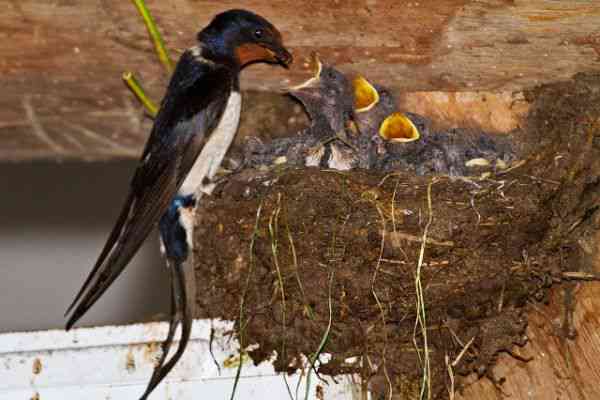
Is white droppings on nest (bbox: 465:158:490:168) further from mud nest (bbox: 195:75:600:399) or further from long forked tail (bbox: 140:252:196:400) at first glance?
long forked tail (bbox: 140:252:196:400)

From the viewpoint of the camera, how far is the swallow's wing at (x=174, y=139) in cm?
241

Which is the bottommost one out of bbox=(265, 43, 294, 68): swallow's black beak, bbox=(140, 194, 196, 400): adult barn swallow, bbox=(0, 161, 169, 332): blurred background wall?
bbox=(0, 161, 169, 332): blurred background wall

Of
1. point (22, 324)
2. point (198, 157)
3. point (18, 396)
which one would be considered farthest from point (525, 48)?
point (22, 324)

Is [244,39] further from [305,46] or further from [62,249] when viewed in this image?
[62,249]

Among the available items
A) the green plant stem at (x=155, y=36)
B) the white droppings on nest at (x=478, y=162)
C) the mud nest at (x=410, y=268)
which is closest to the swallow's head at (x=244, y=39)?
the green plant stem at (x=155, y=36)

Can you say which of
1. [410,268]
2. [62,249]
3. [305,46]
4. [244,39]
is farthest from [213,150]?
[62,249]

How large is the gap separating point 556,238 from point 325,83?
73 cm

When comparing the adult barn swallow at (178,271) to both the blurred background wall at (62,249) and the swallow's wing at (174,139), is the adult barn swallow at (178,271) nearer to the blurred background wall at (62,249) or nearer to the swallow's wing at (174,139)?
the swallow's wing at (174,139)

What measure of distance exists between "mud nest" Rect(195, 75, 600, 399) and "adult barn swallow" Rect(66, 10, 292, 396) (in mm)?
306

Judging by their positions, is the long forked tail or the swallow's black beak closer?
the long forked tail

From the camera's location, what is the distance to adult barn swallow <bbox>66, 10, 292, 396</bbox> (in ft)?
7.90

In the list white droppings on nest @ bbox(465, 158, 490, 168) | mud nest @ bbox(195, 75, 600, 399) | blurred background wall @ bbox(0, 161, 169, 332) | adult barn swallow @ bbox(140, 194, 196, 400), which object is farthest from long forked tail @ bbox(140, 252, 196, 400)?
blurred background wall @ bbox(0, 161, 169, 332)

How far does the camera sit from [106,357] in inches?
84.4

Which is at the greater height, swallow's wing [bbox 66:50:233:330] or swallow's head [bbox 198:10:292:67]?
swallow's head [bbox 198:10:292:67]
